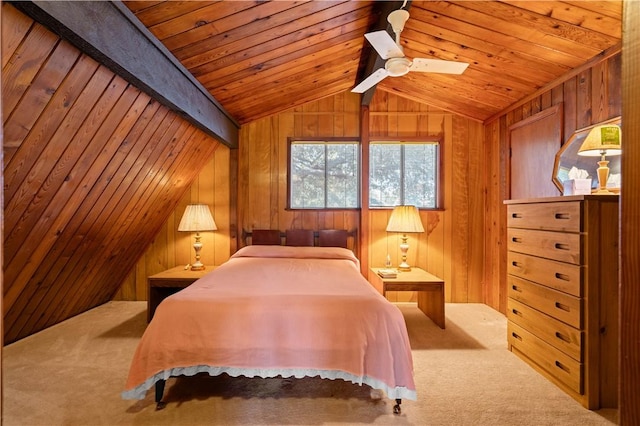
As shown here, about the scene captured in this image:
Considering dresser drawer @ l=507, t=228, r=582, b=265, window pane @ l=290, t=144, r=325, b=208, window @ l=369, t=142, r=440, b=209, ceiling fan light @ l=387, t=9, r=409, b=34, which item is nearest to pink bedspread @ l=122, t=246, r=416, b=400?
dresser drawer @ l=507, t=228, r=582, b=265

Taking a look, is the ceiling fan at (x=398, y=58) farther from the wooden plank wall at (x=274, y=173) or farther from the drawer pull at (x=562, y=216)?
the wooden plank wall at (x=274, y=173)

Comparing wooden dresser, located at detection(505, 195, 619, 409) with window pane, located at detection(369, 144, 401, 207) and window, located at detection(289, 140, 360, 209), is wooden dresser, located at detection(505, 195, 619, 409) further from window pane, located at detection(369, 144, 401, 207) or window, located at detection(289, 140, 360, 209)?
window, located at detection(289, 140, 360, 209)

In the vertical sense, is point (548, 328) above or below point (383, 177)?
below

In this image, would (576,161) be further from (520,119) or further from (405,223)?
(405,223)

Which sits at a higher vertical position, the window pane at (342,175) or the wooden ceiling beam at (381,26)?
the wooden ceiling beam at (381,26)

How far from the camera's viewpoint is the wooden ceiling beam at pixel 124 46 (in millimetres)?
1225

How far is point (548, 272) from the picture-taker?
6.78 ft

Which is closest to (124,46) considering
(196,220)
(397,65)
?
(397,65)

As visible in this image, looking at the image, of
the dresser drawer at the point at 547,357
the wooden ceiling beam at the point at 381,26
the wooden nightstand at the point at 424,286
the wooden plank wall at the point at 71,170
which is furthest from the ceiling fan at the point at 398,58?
the dresser drawer at the point at 547,357

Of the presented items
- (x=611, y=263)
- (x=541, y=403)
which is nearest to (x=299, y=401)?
(x=541, y=403)

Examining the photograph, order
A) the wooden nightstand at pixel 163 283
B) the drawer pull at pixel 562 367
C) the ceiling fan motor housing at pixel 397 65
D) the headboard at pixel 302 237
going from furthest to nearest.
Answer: the headboard at pixel 302 237
the wooden nightstand at pixel 163 283
the ceiling fan motor housing at pixel 397 65
the drawer pull at pixel 562 367

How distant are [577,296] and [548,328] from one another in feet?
1.15

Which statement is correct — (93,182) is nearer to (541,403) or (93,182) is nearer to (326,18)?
(326,18)

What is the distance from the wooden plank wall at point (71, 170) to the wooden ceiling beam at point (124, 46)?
0.36 feet
